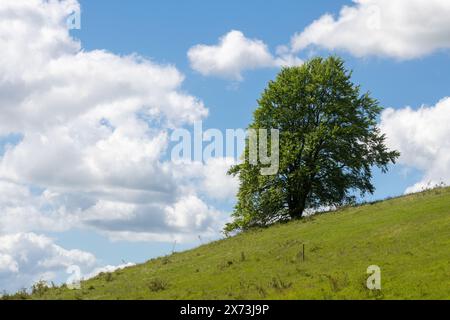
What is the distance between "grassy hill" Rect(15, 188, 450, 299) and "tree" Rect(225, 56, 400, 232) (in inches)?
319

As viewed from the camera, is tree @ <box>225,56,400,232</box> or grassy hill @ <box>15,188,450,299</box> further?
tree @ <box>225,56,400,232</box>

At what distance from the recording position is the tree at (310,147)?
54750mm

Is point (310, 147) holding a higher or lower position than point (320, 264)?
higher

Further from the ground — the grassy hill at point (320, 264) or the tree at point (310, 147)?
the tree at point (310, 147)

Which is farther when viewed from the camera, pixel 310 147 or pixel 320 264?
pixel 310 147

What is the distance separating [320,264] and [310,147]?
2443 cm

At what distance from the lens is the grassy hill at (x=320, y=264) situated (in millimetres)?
25000

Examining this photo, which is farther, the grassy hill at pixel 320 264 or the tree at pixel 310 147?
the tree at pixel 310 147

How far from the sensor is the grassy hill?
2500 cm

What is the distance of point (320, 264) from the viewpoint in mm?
30828

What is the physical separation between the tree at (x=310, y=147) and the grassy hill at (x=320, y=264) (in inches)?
319

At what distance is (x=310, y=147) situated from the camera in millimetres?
54094
